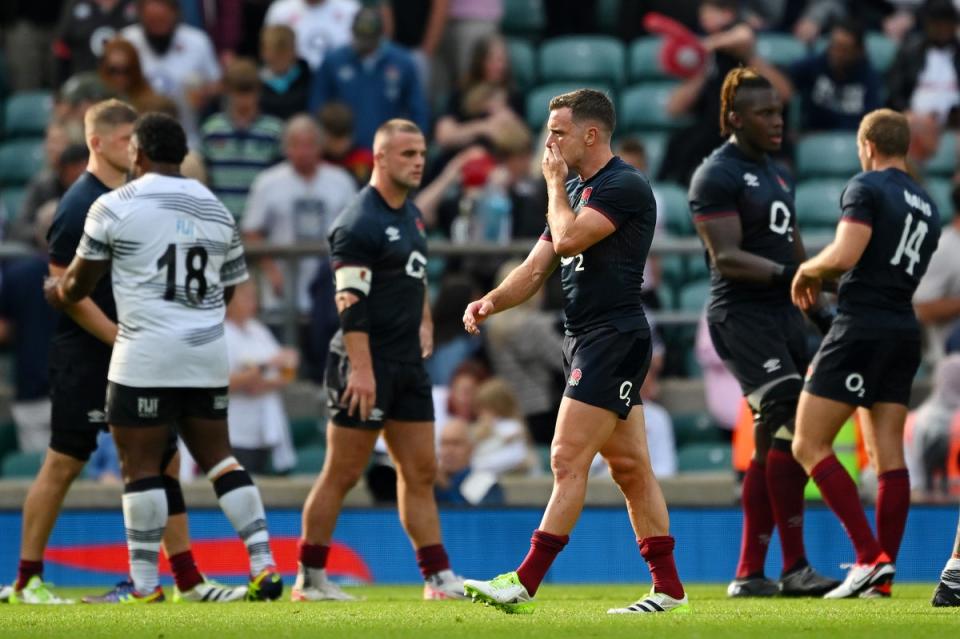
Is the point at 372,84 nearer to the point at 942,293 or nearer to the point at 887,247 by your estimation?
the point at 942,293

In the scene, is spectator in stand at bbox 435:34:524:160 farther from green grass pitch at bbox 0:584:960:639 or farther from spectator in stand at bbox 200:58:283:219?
green grass pitch at bbox 0:584:960:639

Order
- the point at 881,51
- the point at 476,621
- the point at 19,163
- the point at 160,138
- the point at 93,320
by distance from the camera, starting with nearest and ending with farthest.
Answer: the point at 476,621 < the point at 160,138 < the point at 93,320 < the point at 19,163 < the point at 881,51

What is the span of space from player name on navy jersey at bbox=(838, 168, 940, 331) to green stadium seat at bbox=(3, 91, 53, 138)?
32.0 feet

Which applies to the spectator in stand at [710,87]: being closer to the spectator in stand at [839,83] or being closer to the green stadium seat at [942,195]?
the spectator in stand at [839,83]

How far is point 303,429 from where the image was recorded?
14047 millimetres

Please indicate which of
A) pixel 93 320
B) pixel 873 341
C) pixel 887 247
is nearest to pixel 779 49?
pixel 887 247

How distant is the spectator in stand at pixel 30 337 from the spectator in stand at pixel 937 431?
618 cm

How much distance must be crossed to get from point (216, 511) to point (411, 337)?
2836 mm

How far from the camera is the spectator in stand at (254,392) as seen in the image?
13.2 metres

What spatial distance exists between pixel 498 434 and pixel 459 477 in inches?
23.1

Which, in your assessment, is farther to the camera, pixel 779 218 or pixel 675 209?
pixel 675 209

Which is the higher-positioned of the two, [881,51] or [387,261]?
[881,51]

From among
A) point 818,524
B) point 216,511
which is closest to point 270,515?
point 216,511

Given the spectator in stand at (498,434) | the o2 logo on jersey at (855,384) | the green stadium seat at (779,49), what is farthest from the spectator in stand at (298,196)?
the o2 logo on jersey at (855,384)
